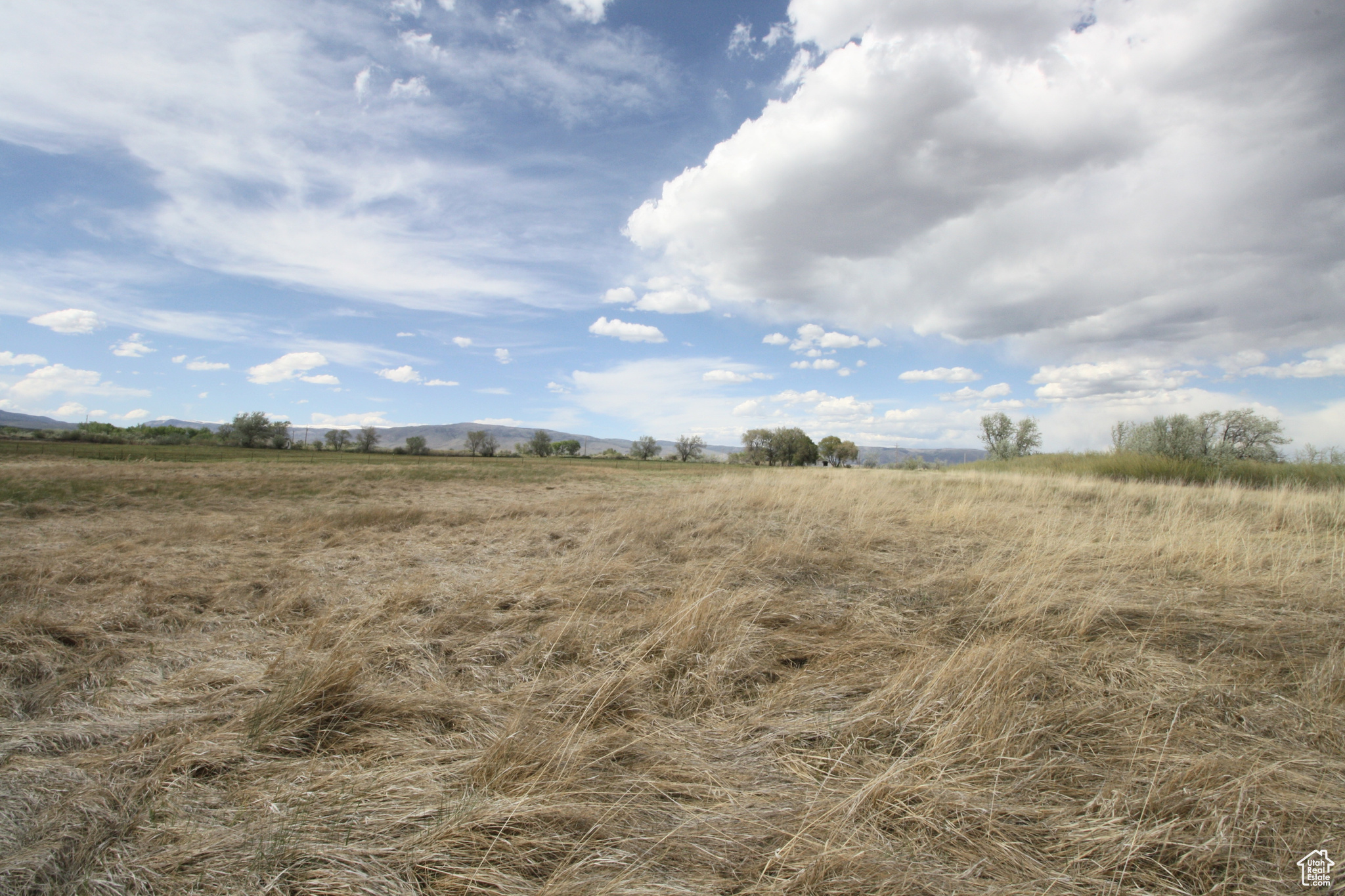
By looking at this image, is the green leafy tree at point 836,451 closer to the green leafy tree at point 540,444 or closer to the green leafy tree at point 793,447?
the green leafy tree at point 793,447

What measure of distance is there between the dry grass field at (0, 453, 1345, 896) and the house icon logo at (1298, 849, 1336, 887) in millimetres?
43

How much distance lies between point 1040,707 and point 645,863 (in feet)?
8.46

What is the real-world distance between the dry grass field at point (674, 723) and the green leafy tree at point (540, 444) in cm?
12555

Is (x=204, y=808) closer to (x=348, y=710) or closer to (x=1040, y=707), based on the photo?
(x=348, y=710)

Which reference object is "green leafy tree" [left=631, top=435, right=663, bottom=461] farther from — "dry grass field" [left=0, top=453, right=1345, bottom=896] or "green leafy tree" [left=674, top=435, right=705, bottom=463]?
"dry grass field" [left=0, top=453, right=1345, bottom=896]

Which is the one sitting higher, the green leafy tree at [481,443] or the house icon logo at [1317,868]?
the green leafy tree at [481,443]

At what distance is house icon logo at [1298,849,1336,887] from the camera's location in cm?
203

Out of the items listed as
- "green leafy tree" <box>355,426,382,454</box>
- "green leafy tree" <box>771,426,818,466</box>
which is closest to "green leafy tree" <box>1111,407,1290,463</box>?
"green leafy tree" <box>771,426,818,466</box>

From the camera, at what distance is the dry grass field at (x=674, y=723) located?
2.08 metres

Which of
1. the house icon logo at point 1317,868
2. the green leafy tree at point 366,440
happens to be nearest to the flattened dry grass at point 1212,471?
the house icon logo at point 1317,868

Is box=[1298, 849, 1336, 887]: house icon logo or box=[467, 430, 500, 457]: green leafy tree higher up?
box=[467, 430, 500, 457]: green leafy tree

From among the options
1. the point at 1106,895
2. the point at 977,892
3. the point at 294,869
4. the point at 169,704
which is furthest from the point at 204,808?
the point at 1106,895

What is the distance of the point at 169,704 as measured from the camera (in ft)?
11.3

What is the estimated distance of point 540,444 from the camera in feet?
430
